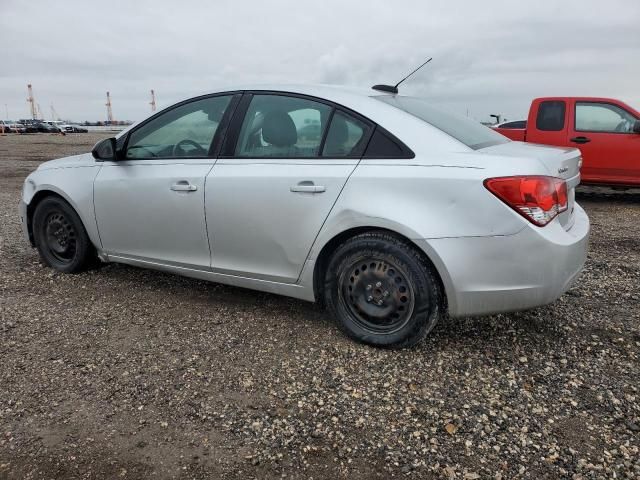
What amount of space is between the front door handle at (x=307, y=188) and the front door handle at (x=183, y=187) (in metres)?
0.79

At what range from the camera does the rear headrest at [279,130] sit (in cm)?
339

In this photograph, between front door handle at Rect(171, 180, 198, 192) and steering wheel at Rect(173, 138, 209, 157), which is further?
steering wheel at Rect(173, 138, 209, 157)

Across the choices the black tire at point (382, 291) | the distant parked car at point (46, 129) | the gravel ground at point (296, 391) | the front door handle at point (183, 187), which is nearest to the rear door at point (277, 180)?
the front door handle at point (183, 187)

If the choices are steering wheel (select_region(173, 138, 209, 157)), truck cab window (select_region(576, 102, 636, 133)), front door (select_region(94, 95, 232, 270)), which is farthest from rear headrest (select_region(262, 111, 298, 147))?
truck cab window (select_region(576, 102, 636, 133))

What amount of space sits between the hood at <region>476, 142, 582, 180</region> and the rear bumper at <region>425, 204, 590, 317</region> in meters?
0.33

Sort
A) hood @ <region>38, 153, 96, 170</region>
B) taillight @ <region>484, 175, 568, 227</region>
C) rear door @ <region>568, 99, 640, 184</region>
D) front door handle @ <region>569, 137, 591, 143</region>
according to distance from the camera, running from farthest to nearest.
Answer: front door handle @ <region>569, 137, 591, 143</region>
rear door @ <region>568, 99, 640, 184</region>
hood @ <region>38, 153, 96, 170</region>
taillight @ <region>484, 175, 568, 227</region>

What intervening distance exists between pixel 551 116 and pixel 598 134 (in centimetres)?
78

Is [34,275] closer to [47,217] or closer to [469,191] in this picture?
[47,217]

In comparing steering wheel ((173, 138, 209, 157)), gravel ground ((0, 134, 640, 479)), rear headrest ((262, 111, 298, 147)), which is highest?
rear headrest ((262, 111, 298, 147))

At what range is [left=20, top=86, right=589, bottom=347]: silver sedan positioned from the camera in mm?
2789

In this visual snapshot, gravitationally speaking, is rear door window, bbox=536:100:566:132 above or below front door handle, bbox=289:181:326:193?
above

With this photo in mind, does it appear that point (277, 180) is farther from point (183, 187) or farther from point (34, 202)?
point (34, 202)

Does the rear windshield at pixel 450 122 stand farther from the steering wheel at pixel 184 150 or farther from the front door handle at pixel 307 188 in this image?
the steering wheel at pixel 184 150

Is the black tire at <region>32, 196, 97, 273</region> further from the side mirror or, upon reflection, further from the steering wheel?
the steering wheel
